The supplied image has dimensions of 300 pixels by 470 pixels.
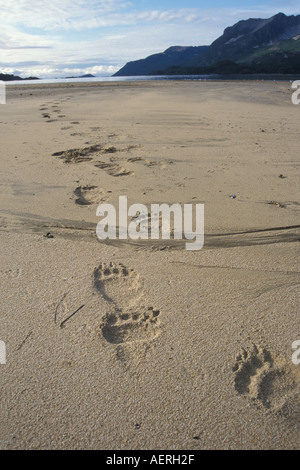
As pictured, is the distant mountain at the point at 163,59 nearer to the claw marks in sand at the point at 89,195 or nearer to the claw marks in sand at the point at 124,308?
the claw marks in sand at the point at 89,195

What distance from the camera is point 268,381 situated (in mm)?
1414

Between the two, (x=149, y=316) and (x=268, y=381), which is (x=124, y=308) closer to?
(x=149, y=316)

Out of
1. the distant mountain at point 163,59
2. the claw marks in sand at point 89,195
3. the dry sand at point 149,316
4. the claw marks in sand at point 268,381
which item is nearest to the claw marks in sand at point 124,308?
the dry sand at point 149,316

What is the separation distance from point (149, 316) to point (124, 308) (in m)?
0.16

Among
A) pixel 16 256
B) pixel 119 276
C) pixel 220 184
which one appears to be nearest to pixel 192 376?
pixel 119 276

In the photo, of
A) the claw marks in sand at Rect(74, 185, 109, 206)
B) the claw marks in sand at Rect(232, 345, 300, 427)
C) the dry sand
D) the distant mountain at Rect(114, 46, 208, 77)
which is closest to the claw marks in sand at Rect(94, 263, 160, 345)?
the dry sand

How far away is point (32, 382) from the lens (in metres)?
1.38

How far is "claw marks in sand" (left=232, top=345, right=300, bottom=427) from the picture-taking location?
51.6 inches

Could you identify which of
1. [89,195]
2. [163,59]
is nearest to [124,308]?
[89,195]

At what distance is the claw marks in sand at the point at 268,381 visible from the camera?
1.31 m

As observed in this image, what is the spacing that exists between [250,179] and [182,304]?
2.04 m

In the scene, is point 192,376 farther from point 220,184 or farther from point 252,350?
point 220,184

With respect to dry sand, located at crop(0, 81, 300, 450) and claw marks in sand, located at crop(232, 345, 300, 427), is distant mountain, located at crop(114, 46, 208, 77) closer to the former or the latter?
dry sand, located at crop(0, 81, 300, 450)

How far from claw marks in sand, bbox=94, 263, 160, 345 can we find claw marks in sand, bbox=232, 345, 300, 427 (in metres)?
0.43
